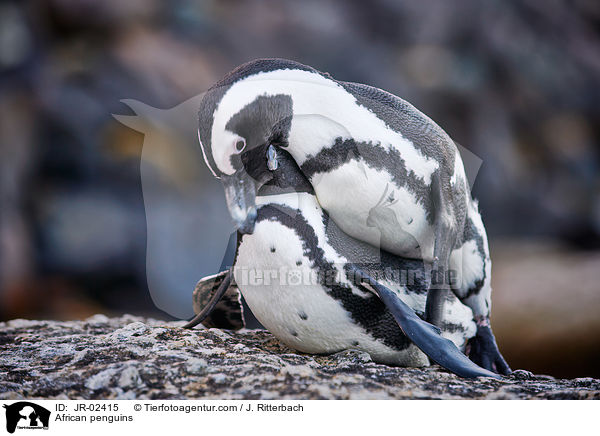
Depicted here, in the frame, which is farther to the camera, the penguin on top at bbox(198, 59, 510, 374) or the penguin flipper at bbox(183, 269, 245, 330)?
the penguin flipper at bbox(183, 269, 245, 330)

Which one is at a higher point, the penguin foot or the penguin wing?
the penguin wing

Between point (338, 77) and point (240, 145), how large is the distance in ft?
2.85

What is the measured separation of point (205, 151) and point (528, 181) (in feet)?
5.06

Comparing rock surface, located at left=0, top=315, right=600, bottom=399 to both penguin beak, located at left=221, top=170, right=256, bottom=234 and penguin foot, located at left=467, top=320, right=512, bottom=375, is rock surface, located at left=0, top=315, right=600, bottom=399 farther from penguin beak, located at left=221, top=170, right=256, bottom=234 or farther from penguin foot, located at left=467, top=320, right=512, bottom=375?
penguin beak, located at left=221, top=170, right=256, bottom=234

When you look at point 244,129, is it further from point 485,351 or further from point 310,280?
point 485,351

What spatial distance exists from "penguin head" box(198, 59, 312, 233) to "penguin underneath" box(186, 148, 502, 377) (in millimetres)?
30

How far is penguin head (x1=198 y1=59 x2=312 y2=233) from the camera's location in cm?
81

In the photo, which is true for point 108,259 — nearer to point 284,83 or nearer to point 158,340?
point 158,340

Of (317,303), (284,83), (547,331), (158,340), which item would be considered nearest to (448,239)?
(317,303)

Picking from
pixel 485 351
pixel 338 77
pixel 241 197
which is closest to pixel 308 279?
pixel 241 197

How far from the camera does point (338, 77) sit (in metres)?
1.62
